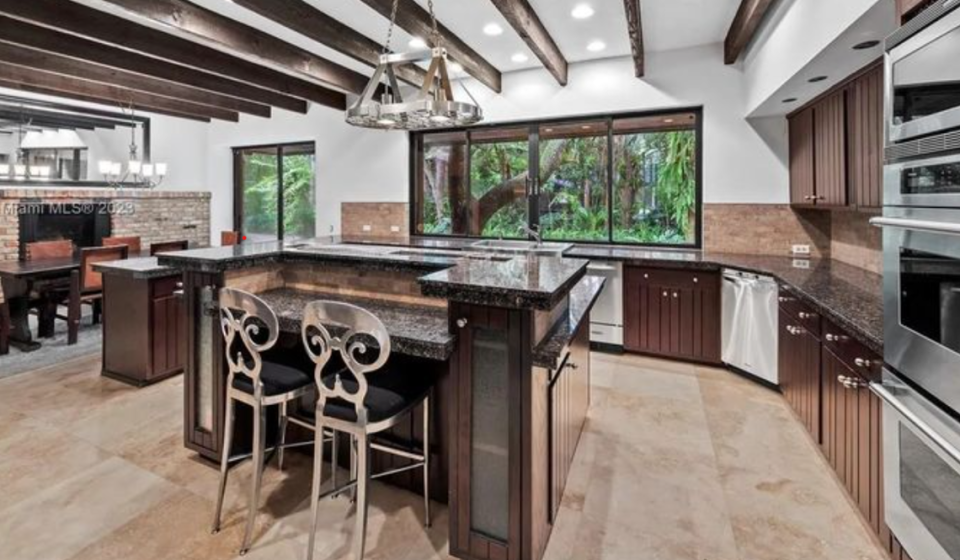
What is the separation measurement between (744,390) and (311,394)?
3.17 meters

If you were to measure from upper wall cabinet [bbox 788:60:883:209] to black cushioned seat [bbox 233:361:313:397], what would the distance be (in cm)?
322

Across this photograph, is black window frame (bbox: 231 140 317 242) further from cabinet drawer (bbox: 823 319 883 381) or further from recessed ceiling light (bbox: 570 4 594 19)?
cabinet drawer (bbox: 823 319 883 381)

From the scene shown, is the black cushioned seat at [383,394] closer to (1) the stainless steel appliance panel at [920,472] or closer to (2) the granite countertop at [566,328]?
(2) the granite countertop at [566,328]

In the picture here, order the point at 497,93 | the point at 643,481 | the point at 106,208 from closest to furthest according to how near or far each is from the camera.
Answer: the point at 643,481, the point at 497,93, the point at 106,208

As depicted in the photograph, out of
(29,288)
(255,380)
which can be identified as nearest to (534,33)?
(255,380)

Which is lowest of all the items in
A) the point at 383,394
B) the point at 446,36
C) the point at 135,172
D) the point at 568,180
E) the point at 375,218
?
the point at 383,394

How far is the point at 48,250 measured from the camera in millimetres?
Answer: 5496

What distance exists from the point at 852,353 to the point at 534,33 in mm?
3212

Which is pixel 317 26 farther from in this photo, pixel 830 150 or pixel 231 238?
pixel 231 238

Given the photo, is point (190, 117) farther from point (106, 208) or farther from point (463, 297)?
point (463, 297)

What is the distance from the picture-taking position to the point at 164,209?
7586 mm

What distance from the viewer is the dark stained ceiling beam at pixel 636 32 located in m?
3.40

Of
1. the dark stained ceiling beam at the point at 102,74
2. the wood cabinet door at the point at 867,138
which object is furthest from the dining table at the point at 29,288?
the wood cabinet door at the point at 867,138

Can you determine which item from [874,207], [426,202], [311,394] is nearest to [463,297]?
[311,394]
